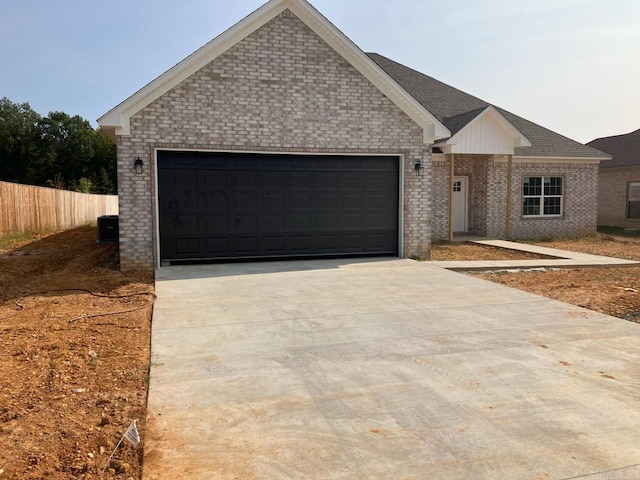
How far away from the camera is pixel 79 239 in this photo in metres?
19.6

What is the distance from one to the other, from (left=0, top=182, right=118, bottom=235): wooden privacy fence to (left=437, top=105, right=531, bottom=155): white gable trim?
51.7ft

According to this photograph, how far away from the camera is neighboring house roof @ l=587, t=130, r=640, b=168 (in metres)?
25.8

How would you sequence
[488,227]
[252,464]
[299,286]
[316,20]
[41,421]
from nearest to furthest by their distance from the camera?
[252,464]
[41,421]
[299,286]
[316,20]
[488,227]

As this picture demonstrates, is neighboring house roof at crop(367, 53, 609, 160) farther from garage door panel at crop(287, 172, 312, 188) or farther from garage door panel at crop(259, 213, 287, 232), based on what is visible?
garage door panel at crop(259, 213, 287, 232)

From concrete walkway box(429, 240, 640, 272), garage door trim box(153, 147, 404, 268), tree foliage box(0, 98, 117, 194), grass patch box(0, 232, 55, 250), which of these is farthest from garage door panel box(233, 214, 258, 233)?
tree foliage box(0, 98, 117, 194)

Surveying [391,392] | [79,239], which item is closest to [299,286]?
[391,392]

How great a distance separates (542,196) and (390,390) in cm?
1753

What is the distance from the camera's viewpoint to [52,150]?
50.9 metres

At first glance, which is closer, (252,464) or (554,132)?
(252,464)

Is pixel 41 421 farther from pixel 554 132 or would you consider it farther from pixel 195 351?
A: pixel 554 132

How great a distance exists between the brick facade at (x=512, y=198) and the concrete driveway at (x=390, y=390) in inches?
401

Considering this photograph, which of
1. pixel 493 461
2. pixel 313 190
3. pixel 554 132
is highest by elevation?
pixel 554 132

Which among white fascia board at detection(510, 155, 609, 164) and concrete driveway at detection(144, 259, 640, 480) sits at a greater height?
white fascia board at detection(510, 155, 609, 164)

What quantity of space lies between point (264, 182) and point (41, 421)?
352 inches
